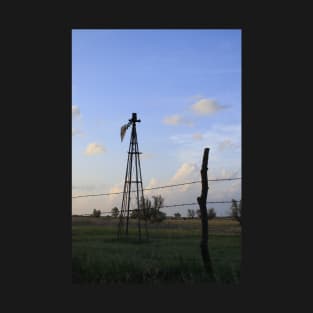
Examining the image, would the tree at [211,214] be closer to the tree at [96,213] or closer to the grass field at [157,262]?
the grass field at [157,262]

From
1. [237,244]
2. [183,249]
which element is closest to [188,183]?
[183,249]

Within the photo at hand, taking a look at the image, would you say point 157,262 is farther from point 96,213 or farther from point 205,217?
point 96,213

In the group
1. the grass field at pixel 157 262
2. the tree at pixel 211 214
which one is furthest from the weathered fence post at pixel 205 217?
the tree at pixel 211 214

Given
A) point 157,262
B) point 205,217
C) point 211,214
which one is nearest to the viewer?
point 205,217

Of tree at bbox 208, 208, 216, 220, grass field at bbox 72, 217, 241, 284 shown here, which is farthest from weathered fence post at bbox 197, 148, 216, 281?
tree at bbox 208, 208, 216, 220

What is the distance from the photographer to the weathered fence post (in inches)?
329

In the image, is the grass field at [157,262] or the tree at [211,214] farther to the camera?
the tree at [211,214]

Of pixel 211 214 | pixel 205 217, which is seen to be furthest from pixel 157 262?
pixel 211 214

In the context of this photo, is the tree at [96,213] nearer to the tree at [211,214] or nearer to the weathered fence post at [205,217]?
the tree at [211,214]

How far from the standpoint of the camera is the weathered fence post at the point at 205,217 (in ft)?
27.5

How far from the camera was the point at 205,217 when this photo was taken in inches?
334

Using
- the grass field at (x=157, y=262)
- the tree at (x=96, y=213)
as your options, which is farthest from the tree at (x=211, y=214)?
the tree at (x=96, y=213)

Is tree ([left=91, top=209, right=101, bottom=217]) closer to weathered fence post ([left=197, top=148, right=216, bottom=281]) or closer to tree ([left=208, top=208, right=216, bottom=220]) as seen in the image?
tree ([left=208, top=208, right=216, bottom=220])

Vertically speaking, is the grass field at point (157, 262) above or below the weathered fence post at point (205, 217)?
below
